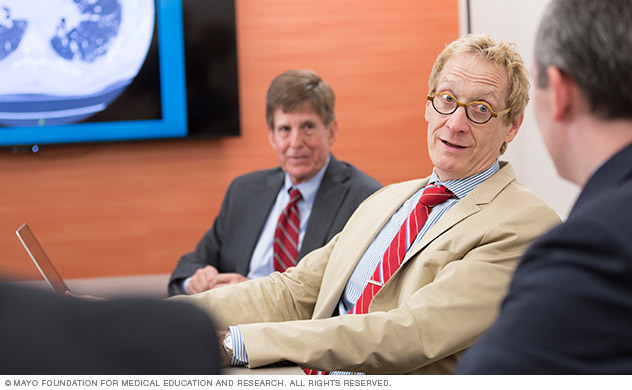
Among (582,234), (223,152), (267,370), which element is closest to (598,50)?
(582,234)

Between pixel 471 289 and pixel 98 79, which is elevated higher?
pixel 98 79

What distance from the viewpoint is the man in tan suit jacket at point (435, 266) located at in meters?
1.37

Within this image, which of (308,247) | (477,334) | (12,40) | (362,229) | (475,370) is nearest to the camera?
(475,370)

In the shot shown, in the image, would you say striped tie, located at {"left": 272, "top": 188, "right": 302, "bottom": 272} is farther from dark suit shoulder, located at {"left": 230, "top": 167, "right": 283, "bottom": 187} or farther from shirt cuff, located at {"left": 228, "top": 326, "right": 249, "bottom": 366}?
shirt cuff, located at {"left": 228, "top": 326, "right": 249, "bottom": 366}

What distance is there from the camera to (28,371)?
517mm

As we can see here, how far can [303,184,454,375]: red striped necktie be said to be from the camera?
1.64 m

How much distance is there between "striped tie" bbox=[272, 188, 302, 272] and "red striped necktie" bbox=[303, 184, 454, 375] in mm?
733

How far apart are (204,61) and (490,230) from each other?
2525 millimetres

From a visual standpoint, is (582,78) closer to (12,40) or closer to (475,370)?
(475,370)

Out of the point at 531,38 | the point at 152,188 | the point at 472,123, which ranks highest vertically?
the point at 531,38

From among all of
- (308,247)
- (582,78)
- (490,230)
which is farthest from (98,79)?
(582,78)

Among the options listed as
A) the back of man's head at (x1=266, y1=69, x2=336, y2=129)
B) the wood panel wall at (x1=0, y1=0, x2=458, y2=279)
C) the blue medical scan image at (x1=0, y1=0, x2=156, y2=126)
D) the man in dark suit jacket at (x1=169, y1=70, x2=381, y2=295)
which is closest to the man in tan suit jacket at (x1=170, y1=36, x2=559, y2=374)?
the man in dark suit jacket at (x1=169, y1=70, x2=381, y2=295)

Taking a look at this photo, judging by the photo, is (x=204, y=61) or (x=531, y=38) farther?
(x=204, y=61)

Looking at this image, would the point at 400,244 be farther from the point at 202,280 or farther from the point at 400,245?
the point at 202,280
